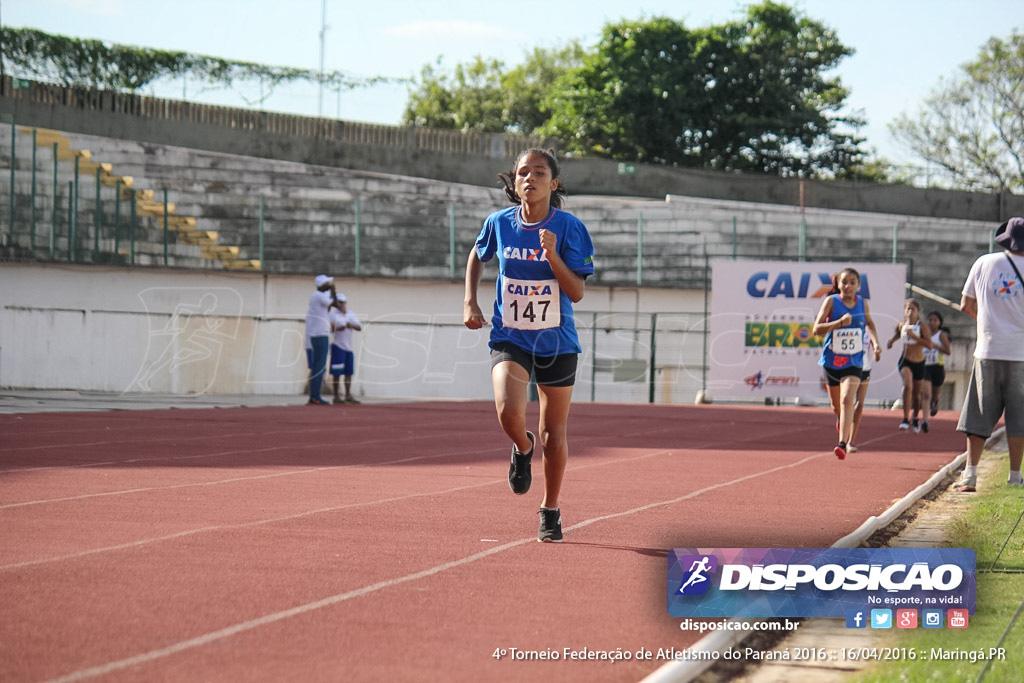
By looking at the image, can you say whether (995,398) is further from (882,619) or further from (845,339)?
(882,619)

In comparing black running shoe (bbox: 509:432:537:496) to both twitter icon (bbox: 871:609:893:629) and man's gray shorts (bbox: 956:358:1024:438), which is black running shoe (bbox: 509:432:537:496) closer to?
twitter icon (bbox: 871:609:893:629)

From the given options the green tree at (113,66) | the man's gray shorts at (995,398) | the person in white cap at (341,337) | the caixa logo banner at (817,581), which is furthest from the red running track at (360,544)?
the green tree at (113,66)

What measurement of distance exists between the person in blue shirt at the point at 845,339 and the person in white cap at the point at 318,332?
10.4 meters

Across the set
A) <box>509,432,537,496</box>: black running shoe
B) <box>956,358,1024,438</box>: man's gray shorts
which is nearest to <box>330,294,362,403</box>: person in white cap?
<box>956,358,1024,438</box>: man's gray shorts

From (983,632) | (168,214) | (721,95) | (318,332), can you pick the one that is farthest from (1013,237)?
(721,95)

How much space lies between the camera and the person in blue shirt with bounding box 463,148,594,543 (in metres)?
6.53

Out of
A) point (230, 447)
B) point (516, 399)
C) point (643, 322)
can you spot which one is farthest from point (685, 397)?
point (516, 399)

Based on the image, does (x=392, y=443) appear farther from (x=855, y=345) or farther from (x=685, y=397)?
(x=685, y=397)

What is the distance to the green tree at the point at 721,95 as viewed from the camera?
52688 mm

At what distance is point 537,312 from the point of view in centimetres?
652

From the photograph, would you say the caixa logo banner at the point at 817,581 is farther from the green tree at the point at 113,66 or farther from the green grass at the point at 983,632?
the green tree at the point at 113,66

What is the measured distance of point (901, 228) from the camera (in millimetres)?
35469

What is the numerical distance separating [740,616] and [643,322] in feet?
78.7

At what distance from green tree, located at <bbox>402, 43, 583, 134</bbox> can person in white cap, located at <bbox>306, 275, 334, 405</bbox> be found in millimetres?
52934
